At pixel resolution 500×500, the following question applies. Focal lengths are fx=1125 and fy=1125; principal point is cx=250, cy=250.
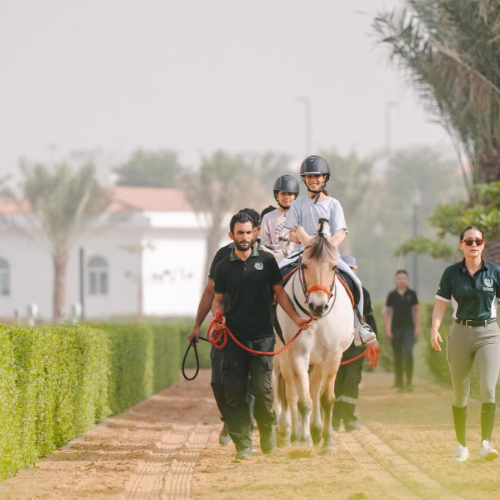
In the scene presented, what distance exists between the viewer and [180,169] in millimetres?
111250

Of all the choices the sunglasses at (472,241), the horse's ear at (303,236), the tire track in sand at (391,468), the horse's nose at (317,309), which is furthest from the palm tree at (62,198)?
the sunglasses at (472,241)

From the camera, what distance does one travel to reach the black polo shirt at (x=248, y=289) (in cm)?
1088

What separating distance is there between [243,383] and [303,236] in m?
1.57

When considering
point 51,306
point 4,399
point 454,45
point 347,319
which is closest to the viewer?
point 4,399

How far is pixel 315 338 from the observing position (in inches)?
436

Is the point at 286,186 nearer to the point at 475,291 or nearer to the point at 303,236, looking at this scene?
the point at 303,236

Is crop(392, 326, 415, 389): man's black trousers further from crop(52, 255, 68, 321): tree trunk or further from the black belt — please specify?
crop(52, 255, 68, 321): tree trunk

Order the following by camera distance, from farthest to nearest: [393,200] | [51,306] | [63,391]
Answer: [393,200]
[51,306]
[63,391]

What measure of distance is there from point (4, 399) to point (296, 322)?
2.95m

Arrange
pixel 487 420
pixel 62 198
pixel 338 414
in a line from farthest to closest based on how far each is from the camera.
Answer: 1. pixel 62 198
2. pixel 338 414
3. pixel 487 420

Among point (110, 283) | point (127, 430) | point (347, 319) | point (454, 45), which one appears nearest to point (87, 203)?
point (110, 283)

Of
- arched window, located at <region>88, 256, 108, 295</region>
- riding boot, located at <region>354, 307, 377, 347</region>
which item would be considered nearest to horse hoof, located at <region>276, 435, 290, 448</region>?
riding boot, located at <region>354, 307, 377, 347</region>

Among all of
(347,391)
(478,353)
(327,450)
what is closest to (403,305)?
(347,391)

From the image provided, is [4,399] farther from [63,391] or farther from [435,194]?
[435,194]
